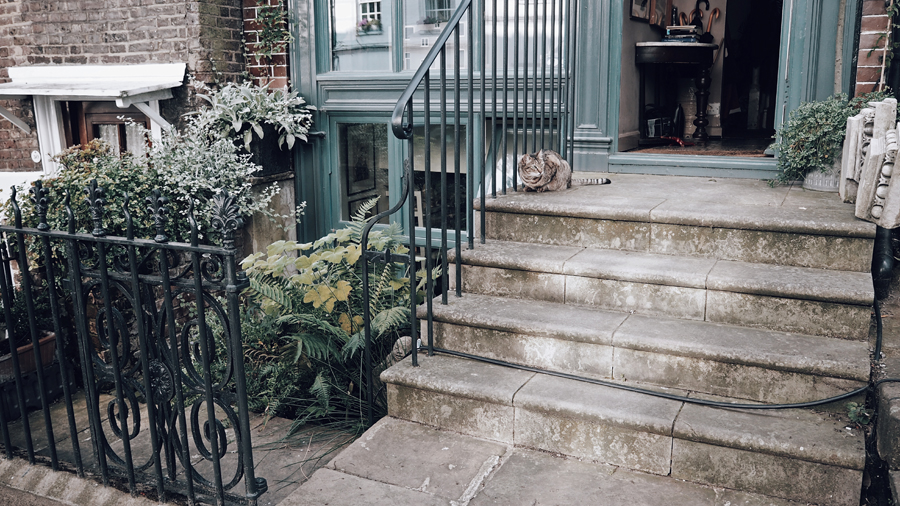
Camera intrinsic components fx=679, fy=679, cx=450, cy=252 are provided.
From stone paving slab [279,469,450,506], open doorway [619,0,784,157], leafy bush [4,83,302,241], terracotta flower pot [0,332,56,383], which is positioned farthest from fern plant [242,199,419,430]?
open doorway [619,0,784,157]

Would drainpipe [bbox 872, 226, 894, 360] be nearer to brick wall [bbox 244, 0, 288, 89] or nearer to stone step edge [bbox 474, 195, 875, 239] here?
stone step edge [bbox 474, 195, 875, 239]

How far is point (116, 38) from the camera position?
558cm

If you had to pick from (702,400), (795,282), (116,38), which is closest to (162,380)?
(702,400)

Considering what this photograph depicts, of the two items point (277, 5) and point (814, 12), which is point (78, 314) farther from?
point (814, 12)

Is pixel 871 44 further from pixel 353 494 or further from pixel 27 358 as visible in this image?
pixel 27 358

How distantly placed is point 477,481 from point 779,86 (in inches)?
122

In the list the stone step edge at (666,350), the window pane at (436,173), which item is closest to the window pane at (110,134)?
the window pane at (436,173)

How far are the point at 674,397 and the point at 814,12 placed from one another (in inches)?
103

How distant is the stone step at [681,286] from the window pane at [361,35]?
8.60 feet

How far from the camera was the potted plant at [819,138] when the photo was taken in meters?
3.44

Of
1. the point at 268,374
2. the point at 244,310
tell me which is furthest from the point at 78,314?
the point at 244,310

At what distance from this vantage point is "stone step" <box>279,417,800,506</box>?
7.24 feet

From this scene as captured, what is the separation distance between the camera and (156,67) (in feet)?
17.5

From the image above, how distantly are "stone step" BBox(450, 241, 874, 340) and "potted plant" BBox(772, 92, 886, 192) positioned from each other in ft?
3.29
